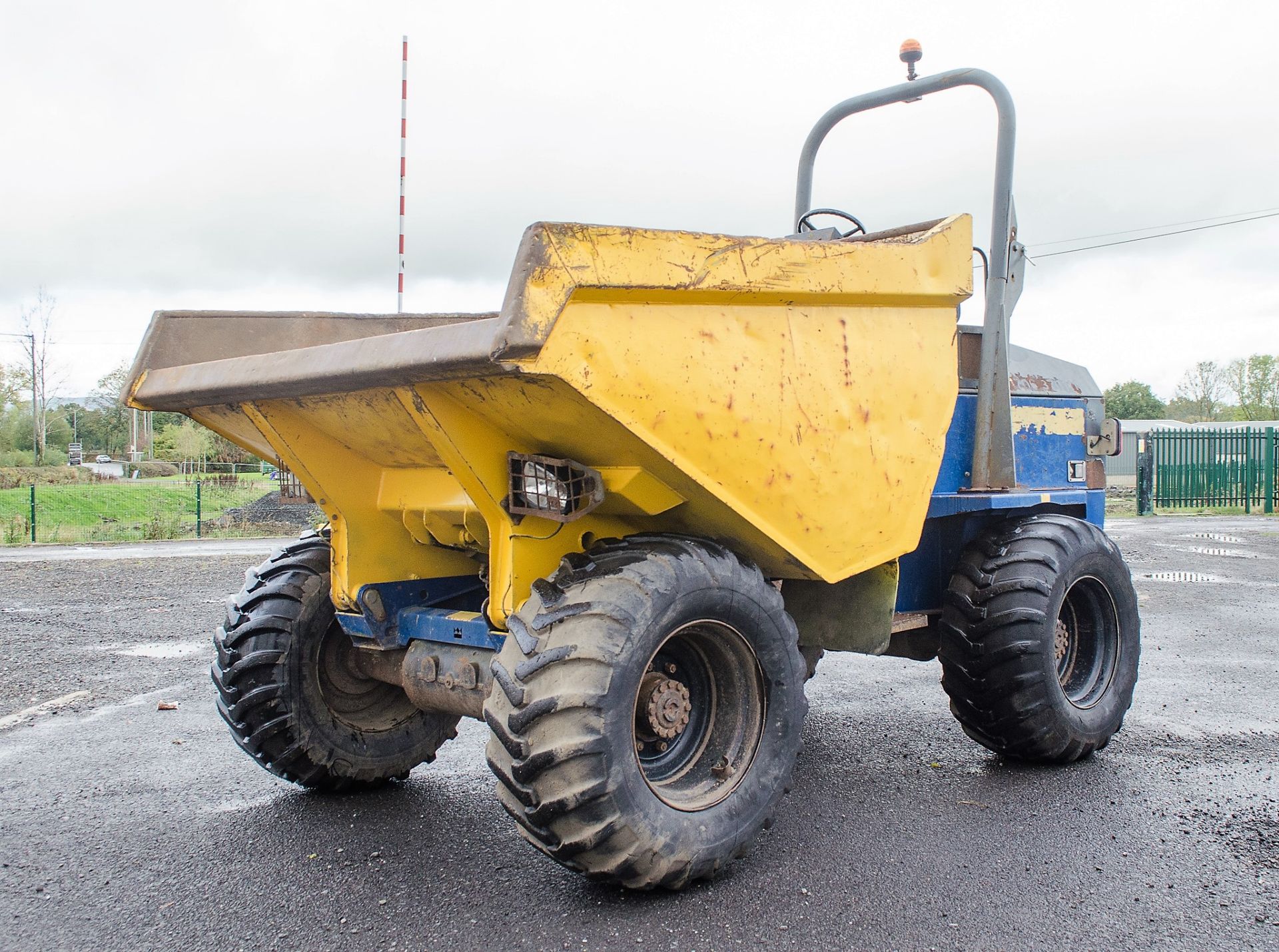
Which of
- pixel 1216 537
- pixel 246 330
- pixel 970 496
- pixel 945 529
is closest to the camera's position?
pixel 246 330

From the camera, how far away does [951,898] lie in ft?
10.1

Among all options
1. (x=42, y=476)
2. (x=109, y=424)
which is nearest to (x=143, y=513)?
(x=42, y=476)

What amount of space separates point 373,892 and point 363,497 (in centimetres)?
137

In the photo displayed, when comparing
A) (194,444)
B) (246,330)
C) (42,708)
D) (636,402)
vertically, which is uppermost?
(194,444)

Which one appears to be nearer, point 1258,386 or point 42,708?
point 42,708

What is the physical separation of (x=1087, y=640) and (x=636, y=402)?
9.99 feet

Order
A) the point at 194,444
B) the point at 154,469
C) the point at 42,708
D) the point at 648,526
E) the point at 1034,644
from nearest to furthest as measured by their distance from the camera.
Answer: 1. the point at 648,526
2. the point at 1034,644
3. the point at 42,708
4. the point at 154,469
5. the point at 194,444

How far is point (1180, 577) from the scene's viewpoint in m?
11.2

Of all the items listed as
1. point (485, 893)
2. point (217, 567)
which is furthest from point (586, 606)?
point (217, 567)

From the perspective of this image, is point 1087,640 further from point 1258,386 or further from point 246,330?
point 1258,386

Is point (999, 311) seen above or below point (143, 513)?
above

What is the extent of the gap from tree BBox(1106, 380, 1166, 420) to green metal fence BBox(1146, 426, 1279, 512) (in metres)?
46.3

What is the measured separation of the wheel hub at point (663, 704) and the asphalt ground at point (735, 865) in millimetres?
477

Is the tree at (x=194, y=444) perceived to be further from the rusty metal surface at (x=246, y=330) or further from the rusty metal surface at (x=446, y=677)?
the rusty metal surface at (x=446, y=677)
